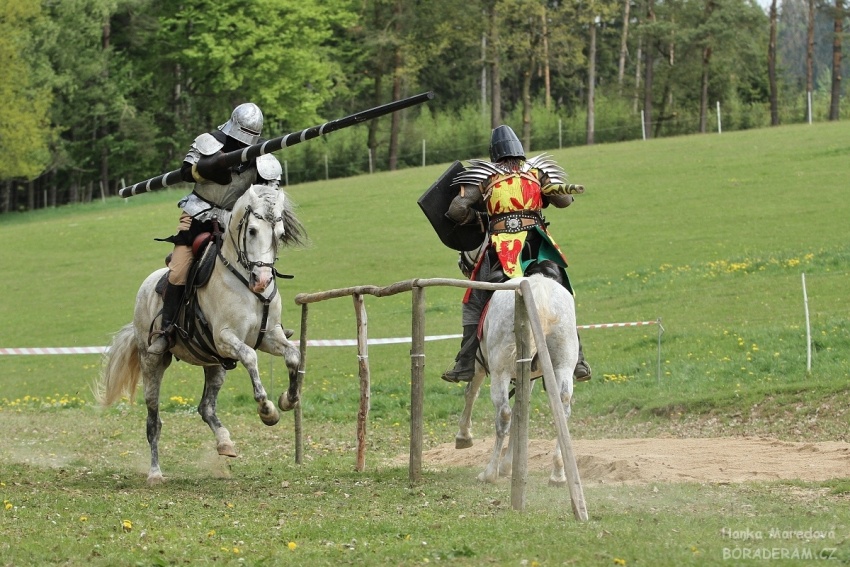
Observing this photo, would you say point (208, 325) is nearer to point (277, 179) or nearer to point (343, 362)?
point (277, 179)

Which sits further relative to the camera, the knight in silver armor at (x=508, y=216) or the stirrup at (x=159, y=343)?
the stirrup at (x=159, y=343)

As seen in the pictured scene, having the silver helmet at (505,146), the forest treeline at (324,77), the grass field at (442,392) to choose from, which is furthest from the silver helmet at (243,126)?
the forest treeline at (324,77)

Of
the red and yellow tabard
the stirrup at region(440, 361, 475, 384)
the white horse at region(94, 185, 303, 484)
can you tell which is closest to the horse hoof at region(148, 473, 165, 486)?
the white horse at region(94, 185, 303, 484)

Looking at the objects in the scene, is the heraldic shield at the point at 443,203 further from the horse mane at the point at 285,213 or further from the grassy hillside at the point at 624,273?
the grassy hillside at the point at 624,273

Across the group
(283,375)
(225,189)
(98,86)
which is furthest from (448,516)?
(98,86)

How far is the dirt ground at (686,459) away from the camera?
9.94 metres

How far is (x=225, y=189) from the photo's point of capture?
11414 millimetres

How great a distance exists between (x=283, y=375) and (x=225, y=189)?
9778 mm

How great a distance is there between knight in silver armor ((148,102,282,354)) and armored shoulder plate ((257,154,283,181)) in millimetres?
204

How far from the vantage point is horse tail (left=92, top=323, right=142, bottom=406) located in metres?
12.7

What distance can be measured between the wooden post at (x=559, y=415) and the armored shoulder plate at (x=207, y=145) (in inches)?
161

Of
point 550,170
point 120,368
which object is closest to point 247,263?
point 550,170

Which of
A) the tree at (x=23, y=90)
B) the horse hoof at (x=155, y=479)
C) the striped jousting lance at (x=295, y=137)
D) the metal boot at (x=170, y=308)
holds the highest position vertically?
the tree at (x=23, y=90)

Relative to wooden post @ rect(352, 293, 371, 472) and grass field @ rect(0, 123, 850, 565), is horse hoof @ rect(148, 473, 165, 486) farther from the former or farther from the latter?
wooden post @ rect(352, 293, 371, 472)
